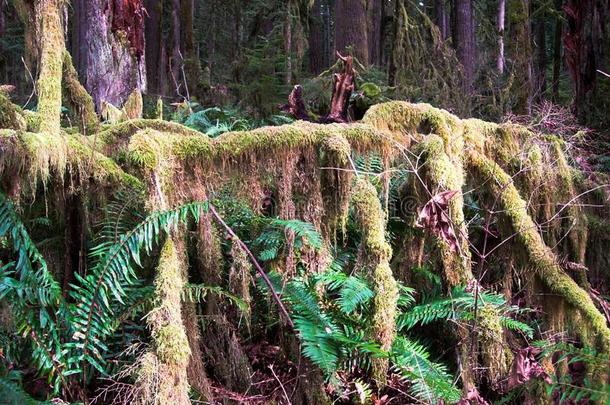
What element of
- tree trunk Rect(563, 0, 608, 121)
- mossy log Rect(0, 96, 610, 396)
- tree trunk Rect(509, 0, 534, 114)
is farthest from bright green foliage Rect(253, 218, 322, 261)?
tree trunk Rect(509, 0, 534, 114)

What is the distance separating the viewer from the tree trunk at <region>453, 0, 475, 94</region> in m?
11.3

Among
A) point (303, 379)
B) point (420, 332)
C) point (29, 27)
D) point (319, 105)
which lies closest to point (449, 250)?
point (420, 332)

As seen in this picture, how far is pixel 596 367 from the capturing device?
11.2 feet

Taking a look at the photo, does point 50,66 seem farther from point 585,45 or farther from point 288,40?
point 288,40

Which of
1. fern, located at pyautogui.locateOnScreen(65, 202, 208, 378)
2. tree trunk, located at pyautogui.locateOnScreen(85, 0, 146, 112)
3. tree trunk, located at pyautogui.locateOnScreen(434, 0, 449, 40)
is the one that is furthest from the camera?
tree trunk, located at pyautogui.locateOnScreen(434, 0, 449, 40)

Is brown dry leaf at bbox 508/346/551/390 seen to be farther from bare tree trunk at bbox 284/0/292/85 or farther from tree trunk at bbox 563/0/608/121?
Answer: bare tree trunk at bbox 284/0/292/85

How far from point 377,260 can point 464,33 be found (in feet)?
30.6

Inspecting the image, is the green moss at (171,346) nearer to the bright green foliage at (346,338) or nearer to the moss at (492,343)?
the bright green foliage at (346,338)

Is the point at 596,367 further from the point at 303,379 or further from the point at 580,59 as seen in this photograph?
the point at 580,59

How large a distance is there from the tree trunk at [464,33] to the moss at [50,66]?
29.0ft

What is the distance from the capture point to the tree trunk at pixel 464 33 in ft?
37.0

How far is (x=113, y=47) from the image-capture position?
6738mm

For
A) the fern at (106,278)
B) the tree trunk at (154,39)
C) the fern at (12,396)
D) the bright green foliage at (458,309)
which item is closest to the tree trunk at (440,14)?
the tree trunk at (154,39)

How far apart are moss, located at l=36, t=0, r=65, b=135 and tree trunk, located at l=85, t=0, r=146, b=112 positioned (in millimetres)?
2699
